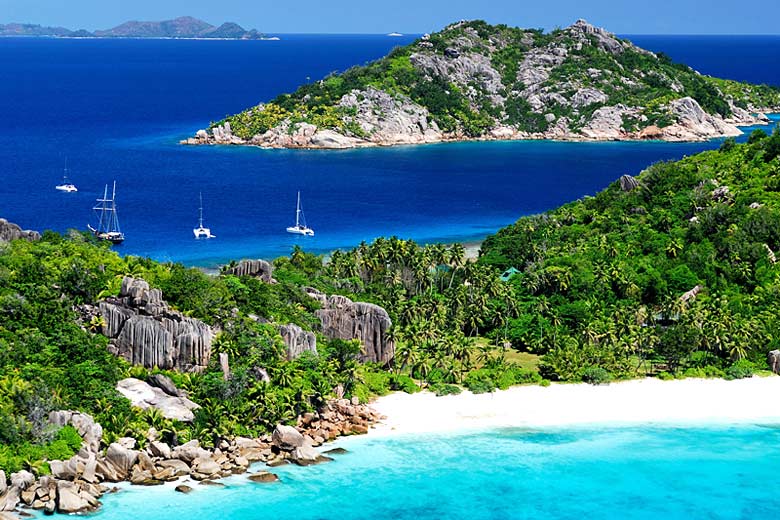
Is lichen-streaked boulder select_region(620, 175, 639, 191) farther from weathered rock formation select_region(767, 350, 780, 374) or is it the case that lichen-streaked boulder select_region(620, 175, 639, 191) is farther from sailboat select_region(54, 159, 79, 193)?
sailboat select_region(54, 159, 79, 193)

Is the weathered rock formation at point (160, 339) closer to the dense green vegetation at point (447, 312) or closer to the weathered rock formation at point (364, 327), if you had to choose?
the dense green vegetation at point (447, 312)

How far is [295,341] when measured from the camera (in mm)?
70812

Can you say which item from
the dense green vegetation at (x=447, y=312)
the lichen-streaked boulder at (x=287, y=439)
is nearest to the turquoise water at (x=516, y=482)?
the lichen-streaked boulder at (x=287, y=439)

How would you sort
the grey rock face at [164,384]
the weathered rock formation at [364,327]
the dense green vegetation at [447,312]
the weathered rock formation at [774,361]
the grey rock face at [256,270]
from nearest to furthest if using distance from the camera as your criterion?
the dense green vegetation at [447,312], the grey rock face at [164,384], the weathered rock formation at [364,327], the weathered rock formation at [774,361], the grey rock face at [256,270]

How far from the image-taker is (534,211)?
150375 millimetres

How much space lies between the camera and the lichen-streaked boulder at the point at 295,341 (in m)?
70.6

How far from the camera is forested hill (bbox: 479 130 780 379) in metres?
79.5

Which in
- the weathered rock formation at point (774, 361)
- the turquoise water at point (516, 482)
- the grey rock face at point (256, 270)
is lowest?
the turquoise water at point (516, 482)

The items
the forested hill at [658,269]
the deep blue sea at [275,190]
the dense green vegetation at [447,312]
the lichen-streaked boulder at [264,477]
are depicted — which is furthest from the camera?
the deep blue sea at [275,190]

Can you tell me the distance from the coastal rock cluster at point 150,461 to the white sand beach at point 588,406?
444 cm

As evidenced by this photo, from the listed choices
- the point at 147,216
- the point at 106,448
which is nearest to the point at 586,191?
the point at 147,216

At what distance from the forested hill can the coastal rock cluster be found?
21.3m

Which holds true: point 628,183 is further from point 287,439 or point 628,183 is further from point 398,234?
point 287,439

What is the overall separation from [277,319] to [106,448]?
18590 mm
